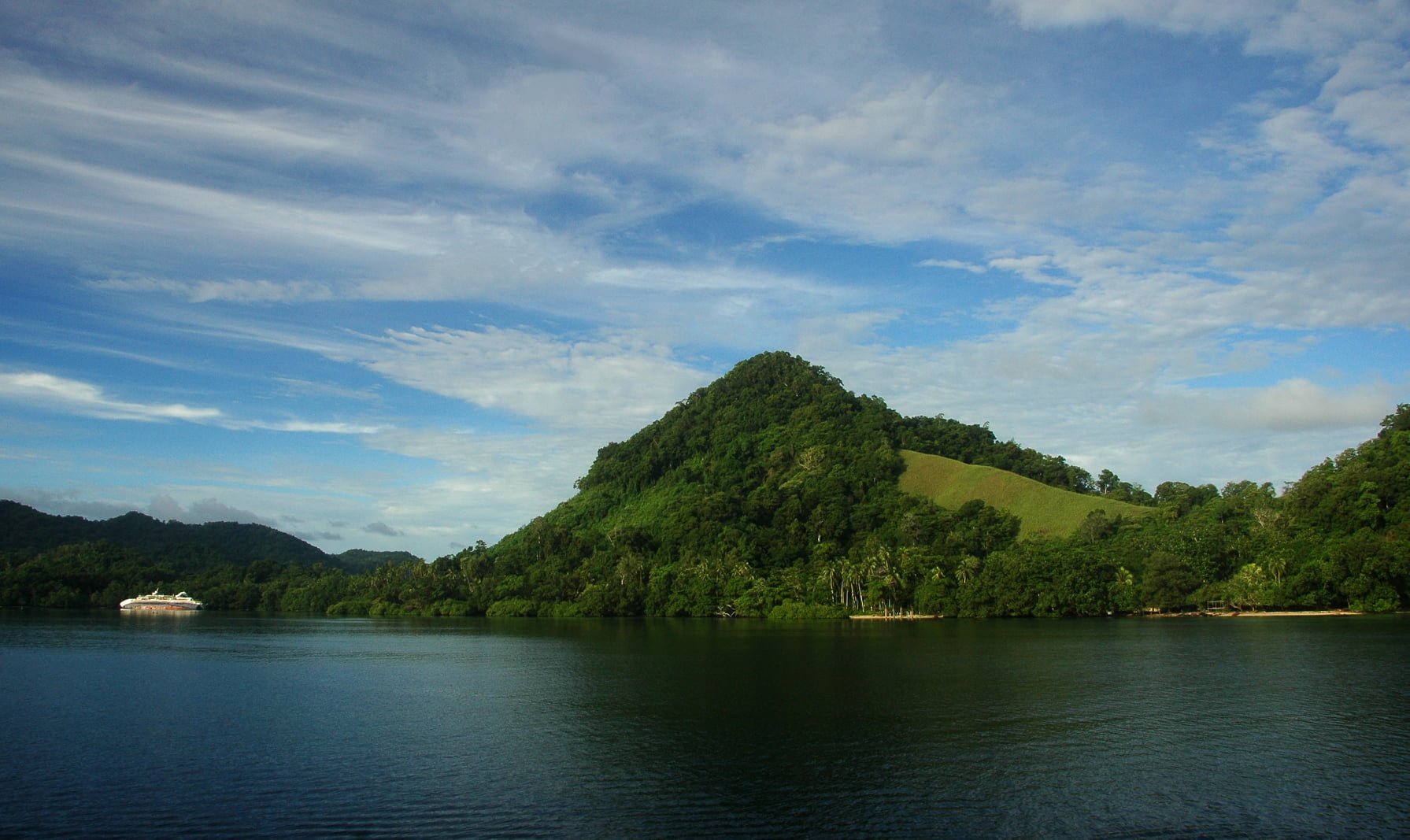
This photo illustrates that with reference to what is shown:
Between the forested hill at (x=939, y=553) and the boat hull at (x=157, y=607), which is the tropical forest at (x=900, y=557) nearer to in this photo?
the forested hill at (x=939, y=553)

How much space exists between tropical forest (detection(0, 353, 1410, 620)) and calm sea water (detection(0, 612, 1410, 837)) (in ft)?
170

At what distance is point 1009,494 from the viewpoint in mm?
167625

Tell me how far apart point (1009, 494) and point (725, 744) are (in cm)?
14604

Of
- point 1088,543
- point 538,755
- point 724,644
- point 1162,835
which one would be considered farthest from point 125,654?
point 1088,543

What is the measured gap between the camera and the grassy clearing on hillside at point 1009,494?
153 m

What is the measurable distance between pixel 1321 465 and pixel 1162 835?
128 meters

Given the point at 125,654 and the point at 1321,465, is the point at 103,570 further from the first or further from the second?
the point at 1321,465

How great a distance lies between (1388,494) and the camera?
356ft

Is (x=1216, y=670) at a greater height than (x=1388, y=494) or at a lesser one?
lesser

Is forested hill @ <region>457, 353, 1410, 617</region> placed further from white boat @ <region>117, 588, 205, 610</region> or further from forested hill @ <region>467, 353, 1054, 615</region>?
white boat @ <region>117, 588, 205, 610</region>

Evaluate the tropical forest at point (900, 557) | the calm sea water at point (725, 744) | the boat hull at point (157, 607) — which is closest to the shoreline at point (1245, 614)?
the tropical forest at point (900, 557)

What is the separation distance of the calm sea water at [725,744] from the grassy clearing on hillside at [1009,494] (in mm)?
87244

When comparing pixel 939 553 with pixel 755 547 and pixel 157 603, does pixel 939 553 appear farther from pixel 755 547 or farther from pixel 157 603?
pixel 157 603

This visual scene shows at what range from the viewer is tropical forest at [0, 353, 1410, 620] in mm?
110688
